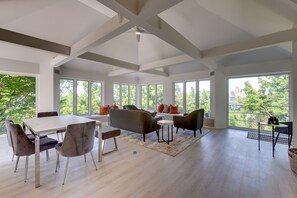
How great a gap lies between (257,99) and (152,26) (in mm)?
4867

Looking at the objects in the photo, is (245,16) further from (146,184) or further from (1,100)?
(1,100)

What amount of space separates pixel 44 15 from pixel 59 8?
14.1 inches

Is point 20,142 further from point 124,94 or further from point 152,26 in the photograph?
point 124,94

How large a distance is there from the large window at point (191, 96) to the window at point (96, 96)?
3.87 meters

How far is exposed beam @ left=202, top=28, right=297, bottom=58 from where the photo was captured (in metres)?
2.74

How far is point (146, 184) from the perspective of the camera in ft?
6.76

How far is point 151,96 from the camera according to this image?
8.49 m

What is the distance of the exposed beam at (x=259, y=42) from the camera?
2.74 m

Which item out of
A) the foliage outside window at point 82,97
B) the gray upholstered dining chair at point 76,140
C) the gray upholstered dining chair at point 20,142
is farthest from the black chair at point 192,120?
the foliage outside window at point 82,97

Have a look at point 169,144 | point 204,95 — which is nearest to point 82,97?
point 169,144

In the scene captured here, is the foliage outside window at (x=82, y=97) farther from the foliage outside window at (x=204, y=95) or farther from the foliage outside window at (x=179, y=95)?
the foliage outside window at (x=204, y=95)

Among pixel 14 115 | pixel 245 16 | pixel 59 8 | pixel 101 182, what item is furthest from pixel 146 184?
pixel 14 115

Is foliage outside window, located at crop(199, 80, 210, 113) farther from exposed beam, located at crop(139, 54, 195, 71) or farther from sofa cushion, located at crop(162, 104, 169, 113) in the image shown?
exposed beam, located at crop(139, 54, 195, 71)

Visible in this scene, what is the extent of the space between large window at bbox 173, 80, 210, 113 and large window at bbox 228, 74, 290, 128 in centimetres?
98
